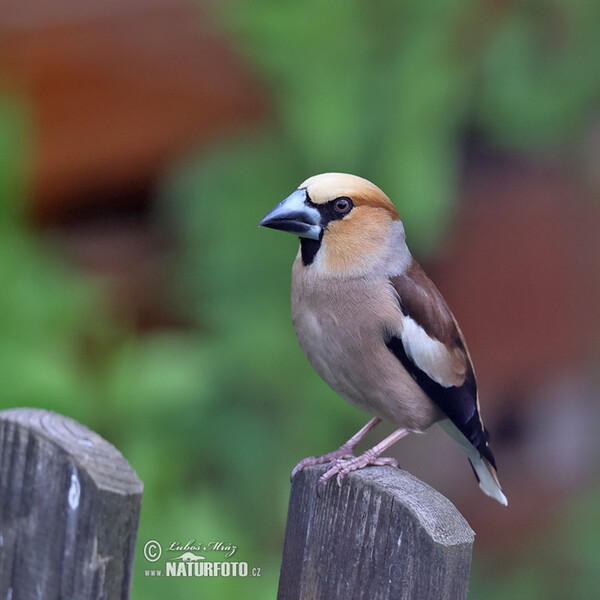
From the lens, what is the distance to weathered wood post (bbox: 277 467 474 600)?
1554mm

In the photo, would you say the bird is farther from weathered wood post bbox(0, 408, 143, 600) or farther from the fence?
weathered wood post bbox(0, 408, 143, 600)

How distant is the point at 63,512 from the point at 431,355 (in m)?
1.29

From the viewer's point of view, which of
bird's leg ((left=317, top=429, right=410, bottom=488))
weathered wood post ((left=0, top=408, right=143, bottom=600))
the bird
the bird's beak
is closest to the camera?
weathered wood post ((left=0, top=408, right=143, bottom=600))

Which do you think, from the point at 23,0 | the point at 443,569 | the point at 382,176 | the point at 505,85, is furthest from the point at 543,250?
the point at 443,569

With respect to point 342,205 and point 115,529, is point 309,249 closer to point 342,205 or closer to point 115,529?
point 342,205

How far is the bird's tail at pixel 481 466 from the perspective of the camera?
2846mm

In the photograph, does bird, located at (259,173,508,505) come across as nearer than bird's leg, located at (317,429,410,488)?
No

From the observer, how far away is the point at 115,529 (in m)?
1.42

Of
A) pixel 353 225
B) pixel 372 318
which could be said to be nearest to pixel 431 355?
pixel 372 318

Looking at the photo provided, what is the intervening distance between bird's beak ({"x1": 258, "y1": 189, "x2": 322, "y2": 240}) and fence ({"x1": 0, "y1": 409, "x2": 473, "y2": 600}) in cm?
65

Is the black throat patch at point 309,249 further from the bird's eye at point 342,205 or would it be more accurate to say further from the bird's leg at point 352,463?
the bird's leg at point 352,463

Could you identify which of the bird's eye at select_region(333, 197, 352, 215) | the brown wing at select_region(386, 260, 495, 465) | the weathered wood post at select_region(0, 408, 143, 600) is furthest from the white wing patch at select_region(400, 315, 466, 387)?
the weathered wood post at select_region(0, 408, 143, 600)

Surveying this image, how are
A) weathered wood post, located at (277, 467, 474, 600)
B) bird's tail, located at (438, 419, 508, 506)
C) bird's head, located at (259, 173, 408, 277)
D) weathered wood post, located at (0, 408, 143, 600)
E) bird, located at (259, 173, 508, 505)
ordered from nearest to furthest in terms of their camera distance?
1. weathered wood post, located at (0, 408, 143, 600)
2. weathered wood post, located at (277, 467, 474, 600)
3. bird's head, located at (259, 173, 408, 277)
4. bird, located at (259, 173, 508, 505)
5. bird's tail, located at (438, 419, 508, 506)

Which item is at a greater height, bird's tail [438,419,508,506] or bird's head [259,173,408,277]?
bird's head [259,173,408,277]
